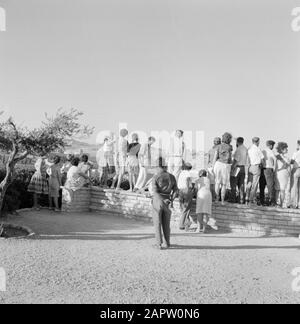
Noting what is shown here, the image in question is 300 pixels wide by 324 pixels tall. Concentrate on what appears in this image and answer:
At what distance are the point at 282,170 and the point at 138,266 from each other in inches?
243

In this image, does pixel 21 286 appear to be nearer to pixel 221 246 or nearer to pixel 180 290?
pixel 180 290

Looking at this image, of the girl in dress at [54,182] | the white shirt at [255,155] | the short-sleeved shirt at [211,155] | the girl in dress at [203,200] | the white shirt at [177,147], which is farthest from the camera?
the girl in dress at [54,182]

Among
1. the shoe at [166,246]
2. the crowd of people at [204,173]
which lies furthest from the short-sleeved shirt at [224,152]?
the shoe at [166,246]

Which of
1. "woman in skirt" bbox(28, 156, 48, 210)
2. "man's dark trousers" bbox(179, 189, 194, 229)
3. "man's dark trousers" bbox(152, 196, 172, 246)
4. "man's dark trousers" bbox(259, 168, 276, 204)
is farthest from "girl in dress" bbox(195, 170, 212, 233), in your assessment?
"woman in skirt" bbox(28, 156, 48, 210)

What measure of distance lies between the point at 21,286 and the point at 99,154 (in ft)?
26.6

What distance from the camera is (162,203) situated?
9.16 m

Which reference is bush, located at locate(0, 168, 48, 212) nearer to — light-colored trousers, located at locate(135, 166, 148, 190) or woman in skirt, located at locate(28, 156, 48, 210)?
woman in skirt, located at locate(28, 156, 48, 210)

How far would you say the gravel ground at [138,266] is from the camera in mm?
6172

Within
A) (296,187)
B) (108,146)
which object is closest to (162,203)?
(296,187)

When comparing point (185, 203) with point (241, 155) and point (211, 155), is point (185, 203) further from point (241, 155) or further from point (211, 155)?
point (241, 155)

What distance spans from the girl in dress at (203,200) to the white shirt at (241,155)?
136 centimetres

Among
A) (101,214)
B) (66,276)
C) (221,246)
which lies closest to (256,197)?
(221,246)

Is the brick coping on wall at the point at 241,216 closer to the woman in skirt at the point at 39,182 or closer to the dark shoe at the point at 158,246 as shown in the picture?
the woman in skirt at the point at 39,182

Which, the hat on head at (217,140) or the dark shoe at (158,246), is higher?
the hat on head at (217,140)
